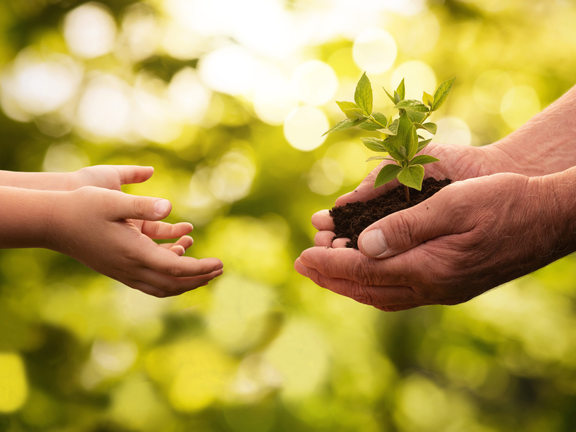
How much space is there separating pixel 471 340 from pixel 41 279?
42.1 inches

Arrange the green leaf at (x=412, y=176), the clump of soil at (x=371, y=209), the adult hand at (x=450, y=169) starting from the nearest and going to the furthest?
the green leaf at (x=412, y=176), the clump of soil at (x=371, y=209), the adult hand at (x=450, y=169)

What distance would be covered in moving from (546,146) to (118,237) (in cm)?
82

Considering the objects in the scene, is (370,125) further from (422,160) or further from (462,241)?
(462,241)

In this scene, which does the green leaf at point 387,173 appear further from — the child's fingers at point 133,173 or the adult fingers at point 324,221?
the child's fingers at point 133,173

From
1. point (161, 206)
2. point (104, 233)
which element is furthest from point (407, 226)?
point (104, 233)

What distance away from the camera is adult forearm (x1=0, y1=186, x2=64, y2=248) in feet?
2.07

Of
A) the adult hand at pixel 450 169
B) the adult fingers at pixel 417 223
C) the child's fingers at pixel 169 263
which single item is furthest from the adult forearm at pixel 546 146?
the child's fingers at pixel 169 263

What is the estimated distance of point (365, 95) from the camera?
570mm

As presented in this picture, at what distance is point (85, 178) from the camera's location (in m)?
0.77

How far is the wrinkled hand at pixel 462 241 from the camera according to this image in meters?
0.55

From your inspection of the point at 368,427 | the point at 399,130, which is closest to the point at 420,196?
the point at 399,130

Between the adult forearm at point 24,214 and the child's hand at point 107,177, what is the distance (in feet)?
0.36

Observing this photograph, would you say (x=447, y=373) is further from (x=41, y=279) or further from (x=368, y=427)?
(x=41, y=279)

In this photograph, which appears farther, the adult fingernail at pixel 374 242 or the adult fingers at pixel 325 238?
the adult fingers at pixel 325 238
